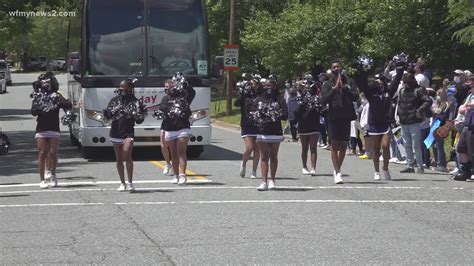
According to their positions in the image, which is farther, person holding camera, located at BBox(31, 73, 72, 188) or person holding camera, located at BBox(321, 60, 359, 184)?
person holding camera, located at BBox(321, 60, 359, 184)

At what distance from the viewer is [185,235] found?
905cm

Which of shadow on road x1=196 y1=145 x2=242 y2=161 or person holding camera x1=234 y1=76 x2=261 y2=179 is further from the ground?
person holding camera x1=234 y1=76 x2=261 y2=179

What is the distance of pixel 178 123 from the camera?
13.7 metres

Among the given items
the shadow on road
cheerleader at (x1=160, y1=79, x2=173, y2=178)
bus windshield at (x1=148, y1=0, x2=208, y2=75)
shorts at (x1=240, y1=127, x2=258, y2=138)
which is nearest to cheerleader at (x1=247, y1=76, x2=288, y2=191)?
shorts at (x1=240, y1=127, x2=258, y2=138)

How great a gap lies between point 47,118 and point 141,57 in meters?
4.27

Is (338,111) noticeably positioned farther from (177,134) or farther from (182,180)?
(182,180)

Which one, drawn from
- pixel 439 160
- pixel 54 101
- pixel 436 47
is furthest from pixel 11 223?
pixel 436 47

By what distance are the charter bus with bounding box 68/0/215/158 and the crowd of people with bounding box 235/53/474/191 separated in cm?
248

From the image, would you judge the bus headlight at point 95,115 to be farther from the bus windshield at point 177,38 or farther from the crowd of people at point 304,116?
the crowd of people at point 304,116

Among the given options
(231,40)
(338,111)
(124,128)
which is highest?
(231,40)

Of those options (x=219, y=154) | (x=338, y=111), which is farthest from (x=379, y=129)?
(x=219, y=154)

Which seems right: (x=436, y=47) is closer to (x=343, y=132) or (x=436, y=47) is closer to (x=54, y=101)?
(x=343, y=132)

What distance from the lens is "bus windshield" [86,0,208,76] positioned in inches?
678

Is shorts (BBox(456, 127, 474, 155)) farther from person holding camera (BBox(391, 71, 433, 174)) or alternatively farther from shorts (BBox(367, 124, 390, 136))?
shorts (BBox(367, 124, 390, 136))
